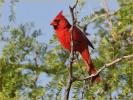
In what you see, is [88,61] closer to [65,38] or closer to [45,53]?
[65,38]

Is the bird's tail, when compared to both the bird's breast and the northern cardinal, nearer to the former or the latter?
the northern cardinal

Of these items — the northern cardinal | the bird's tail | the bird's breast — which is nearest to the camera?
the bird's tail

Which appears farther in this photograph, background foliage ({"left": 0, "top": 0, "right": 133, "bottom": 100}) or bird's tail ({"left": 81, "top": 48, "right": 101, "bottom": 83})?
background foliage ({"left": 0, "top": 0, "right": 133, "bottom": 100})

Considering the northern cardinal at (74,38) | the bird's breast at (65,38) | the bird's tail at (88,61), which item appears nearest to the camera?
the bird's tail at (88,61)

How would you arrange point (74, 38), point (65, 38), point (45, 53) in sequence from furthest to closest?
point (45, 53) < point (65, 38) < point (74, 38)

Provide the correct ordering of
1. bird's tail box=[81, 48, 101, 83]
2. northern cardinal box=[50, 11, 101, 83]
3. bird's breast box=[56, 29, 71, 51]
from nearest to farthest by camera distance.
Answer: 1. bird's tail box=[81, 48, 101, 83]
2. northern cardinal box=[50, 11, 101, 83]
3. bird's breast box=[56, 29, 71, 51]

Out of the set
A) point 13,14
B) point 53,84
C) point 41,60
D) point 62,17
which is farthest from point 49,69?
point 53,84

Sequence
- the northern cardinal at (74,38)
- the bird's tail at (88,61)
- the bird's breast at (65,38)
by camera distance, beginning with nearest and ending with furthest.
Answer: the bird's tail at (88,61), the northern cardinal at (74,38), the bird's breast at (65,38)

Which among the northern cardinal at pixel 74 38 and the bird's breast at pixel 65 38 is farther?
the bird's breast at pixel 65 38

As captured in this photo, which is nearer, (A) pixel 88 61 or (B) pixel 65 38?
(A) pixel 88 61

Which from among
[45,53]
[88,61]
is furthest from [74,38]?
[45,53]

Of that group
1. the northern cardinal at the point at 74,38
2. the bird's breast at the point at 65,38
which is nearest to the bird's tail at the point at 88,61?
the northern cardinal at the point at 74,38

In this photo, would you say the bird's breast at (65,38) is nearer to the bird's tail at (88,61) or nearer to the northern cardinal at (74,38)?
the northern cardinal at (74,38)

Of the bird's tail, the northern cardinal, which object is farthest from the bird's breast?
the bird's tail
